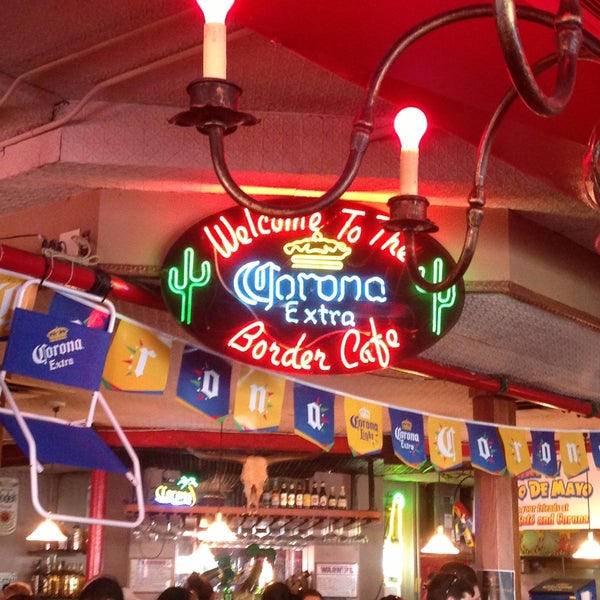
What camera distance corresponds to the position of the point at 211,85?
5.61 ft

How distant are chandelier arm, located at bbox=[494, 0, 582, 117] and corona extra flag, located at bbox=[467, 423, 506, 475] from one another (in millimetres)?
5636

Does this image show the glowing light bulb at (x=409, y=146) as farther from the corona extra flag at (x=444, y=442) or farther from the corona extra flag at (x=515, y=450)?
the corona extra flag at (x=515, y=450)

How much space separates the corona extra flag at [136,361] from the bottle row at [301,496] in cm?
773

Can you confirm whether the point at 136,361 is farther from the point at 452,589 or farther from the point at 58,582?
the point at 58,582

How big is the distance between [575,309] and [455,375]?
1183 millimetres

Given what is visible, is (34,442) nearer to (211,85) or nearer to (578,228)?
(211,85)

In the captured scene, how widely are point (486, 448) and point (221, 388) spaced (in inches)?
104

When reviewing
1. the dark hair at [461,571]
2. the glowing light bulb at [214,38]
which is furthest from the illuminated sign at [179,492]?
the glowing light bulb at [214,38]

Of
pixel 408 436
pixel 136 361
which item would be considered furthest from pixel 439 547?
pixel 136 361

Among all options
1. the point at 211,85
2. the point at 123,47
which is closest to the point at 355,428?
the point at 123,47

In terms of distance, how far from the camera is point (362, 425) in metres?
6.27

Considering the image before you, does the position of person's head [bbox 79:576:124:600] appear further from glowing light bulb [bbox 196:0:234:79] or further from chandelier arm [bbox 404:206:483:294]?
glowing light bulb [bbox 196:0:234:79]

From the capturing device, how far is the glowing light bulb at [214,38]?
170cm

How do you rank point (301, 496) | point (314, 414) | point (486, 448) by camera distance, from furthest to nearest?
point (301, 496) → point (486, 448) → point (314, 414)
